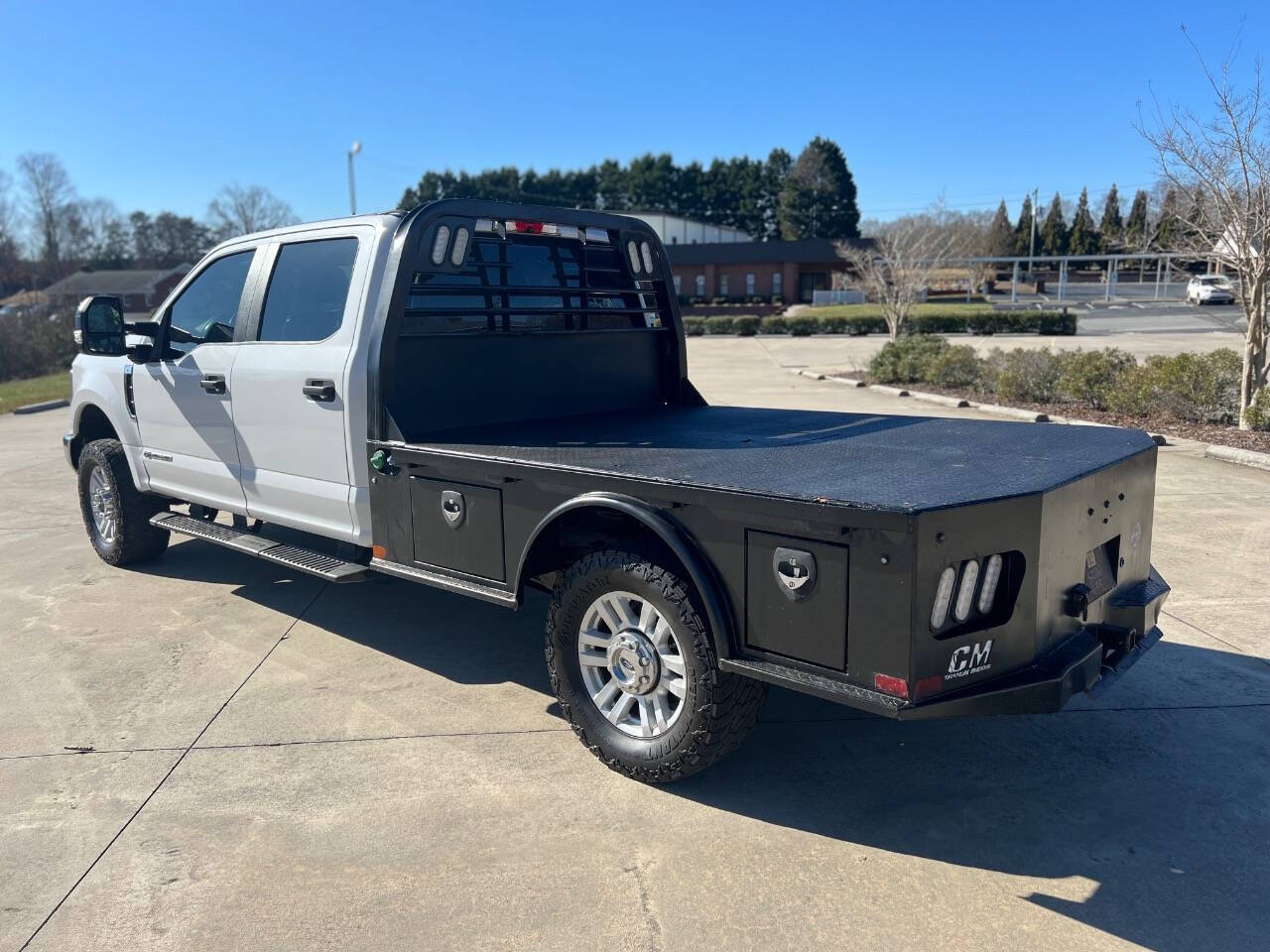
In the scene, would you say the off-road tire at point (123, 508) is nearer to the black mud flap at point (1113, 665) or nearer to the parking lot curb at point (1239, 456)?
the black mud flap at point (1113, 665)

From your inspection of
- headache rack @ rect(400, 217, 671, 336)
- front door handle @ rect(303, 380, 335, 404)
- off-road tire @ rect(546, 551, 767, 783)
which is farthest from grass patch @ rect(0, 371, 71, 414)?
off-road tire @ rect(546, 551, 767, 783)

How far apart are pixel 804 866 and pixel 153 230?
12014cm

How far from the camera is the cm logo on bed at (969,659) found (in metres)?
3.07

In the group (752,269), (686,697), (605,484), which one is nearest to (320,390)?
(605,484)

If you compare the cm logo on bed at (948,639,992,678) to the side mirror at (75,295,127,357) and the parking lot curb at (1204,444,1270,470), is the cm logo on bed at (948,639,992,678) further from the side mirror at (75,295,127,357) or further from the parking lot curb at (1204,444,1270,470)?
the parking lot curb at (1204,444,1270,470)

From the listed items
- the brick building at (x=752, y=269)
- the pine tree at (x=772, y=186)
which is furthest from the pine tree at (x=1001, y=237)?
the brick building at (x=752, y=269)

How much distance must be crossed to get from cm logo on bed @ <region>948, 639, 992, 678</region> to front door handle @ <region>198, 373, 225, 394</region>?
4209 millimetres

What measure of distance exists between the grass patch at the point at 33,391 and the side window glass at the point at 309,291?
1598 centimetres

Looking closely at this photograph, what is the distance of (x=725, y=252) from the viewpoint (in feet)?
207

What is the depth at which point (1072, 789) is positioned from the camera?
3.79m

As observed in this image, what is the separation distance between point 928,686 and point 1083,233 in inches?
3670

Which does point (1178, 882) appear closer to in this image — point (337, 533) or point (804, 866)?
point (804, 866)

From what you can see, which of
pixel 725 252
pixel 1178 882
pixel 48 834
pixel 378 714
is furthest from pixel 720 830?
pixel 725 252

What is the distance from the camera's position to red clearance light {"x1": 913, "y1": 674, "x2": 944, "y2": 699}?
2.96 meters
